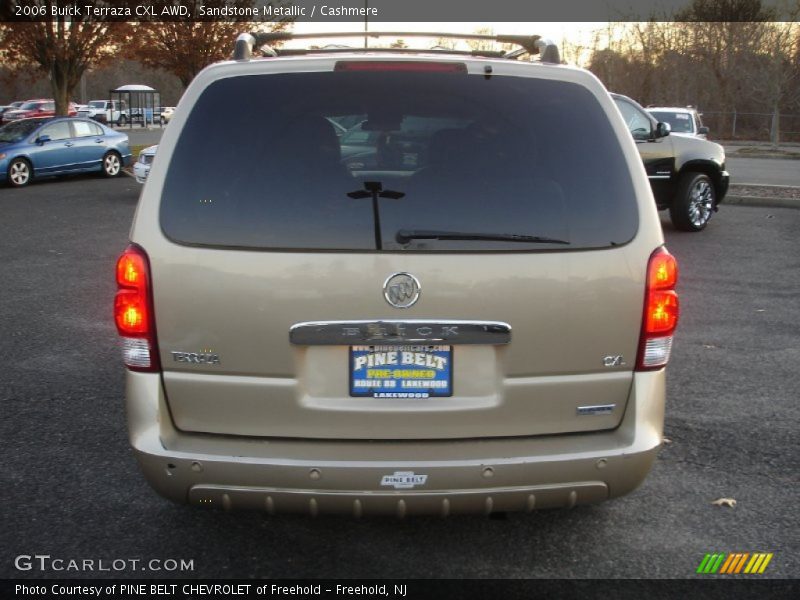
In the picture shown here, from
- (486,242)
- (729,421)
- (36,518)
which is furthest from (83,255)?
(486,242)

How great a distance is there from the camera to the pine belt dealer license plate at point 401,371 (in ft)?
9.78

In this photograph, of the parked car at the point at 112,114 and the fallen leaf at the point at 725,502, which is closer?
the fallen leaf at the point at 725,502

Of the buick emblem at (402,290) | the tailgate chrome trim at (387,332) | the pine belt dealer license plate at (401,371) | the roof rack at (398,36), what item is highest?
the roof rack at (398,36)

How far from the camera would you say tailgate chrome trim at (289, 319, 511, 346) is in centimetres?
294

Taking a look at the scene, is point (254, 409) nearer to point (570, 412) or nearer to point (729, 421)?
point (570, 412)

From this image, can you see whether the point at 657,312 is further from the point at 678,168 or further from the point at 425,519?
the point at 678,168

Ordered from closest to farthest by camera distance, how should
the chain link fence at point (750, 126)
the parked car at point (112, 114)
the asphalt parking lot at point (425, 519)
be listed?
the asphalt parking lot at point (425, 519)
the chain link fence at point (750, 126)
the parked car at point (112, 114)

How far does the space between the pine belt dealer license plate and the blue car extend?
1830 centimetres

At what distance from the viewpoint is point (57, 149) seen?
20.2 m

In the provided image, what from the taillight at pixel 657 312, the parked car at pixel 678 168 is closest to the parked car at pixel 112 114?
the parked car at pixel 678 168

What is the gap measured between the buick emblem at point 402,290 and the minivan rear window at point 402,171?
0.33 ft

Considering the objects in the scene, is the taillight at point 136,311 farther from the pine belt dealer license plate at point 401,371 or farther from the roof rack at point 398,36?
the roof rack at point 398,36

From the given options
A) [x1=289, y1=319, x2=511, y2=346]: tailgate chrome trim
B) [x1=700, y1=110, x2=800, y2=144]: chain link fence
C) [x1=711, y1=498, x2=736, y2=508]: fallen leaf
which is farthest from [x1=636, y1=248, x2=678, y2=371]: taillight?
[x1=700, y1=110, x2=800, y2=144]: chain link fence

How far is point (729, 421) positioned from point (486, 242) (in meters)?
2.78
